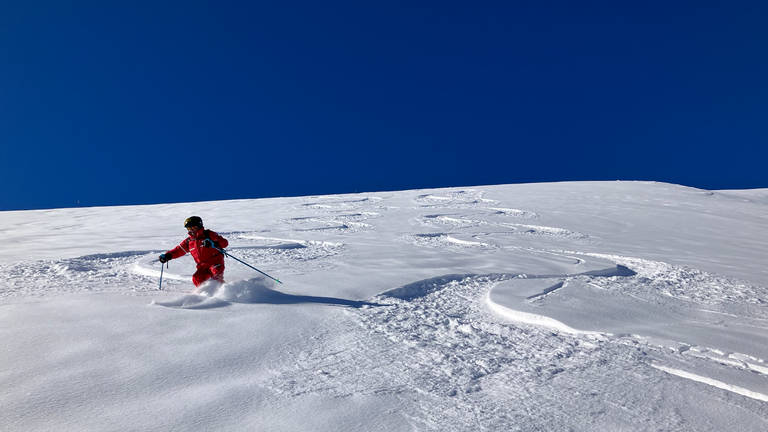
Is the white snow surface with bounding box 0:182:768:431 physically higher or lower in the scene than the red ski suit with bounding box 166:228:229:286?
lower

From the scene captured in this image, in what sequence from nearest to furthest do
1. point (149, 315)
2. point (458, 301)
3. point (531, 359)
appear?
point (531, 359) → point (149, 315) → point (458, 301)

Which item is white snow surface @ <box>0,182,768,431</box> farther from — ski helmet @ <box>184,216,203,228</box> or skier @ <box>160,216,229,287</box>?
ski helmet @ <box>184,216,203,228</box>

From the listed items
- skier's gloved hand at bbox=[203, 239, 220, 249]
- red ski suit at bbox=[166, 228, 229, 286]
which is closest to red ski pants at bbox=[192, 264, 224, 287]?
red ski suit at bbox=[166, 228, 229, 286]

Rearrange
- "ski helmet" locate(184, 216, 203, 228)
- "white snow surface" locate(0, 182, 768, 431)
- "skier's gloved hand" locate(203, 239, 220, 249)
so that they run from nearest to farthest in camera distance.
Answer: "white snow surface" locate(0, 182, 768, 431) → "skier's gloved hand" locate(203, 239, 220, 249) → "ski helmet" locate(184, 216, 203, 228)

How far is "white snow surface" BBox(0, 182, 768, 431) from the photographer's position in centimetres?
246

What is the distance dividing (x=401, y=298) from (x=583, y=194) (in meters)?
15.3

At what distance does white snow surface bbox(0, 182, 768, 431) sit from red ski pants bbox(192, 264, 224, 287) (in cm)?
33

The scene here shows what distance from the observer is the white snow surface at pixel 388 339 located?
96.8 inches

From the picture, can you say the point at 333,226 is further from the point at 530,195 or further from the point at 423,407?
the point at 530,195

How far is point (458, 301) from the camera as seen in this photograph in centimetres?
465

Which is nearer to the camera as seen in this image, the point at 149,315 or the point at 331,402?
the point at 331,402

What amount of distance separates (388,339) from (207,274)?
252 centimetres

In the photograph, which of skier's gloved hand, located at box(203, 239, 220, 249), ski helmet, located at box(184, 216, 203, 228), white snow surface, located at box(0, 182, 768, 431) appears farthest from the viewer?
ski helmet, located at box(184, 216, 203, 228)

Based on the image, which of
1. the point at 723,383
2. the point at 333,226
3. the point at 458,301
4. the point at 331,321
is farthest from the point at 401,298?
the point at 333,226
